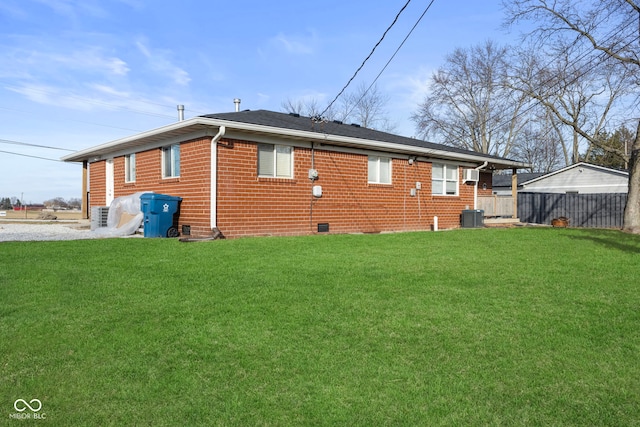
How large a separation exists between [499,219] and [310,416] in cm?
1969

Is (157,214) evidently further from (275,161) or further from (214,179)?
(275,161)

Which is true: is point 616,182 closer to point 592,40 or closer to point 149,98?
point 592,40

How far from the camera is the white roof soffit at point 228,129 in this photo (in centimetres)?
1122

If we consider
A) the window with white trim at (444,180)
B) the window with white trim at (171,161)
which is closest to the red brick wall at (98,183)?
the window with white trim at (171,161)

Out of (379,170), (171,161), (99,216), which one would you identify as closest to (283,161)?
(171,161)

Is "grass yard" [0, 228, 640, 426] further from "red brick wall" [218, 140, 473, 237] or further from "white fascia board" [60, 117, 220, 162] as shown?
"red brick wall" [218, 140, 473, 237]

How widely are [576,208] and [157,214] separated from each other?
2093cm

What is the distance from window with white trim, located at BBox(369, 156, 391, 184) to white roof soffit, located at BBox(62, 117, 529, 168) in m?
0.39

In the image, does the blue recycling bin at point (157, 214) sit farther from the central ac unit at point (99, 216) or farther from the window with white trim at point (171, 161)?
the central ac unit at point (99, 216)

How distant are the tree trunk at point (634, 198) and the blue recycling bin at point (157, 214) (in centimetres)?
1387

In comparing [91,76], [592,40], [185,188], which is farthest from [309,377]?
[91,76]

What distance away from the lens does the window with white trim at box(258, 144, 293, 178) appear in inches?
492
